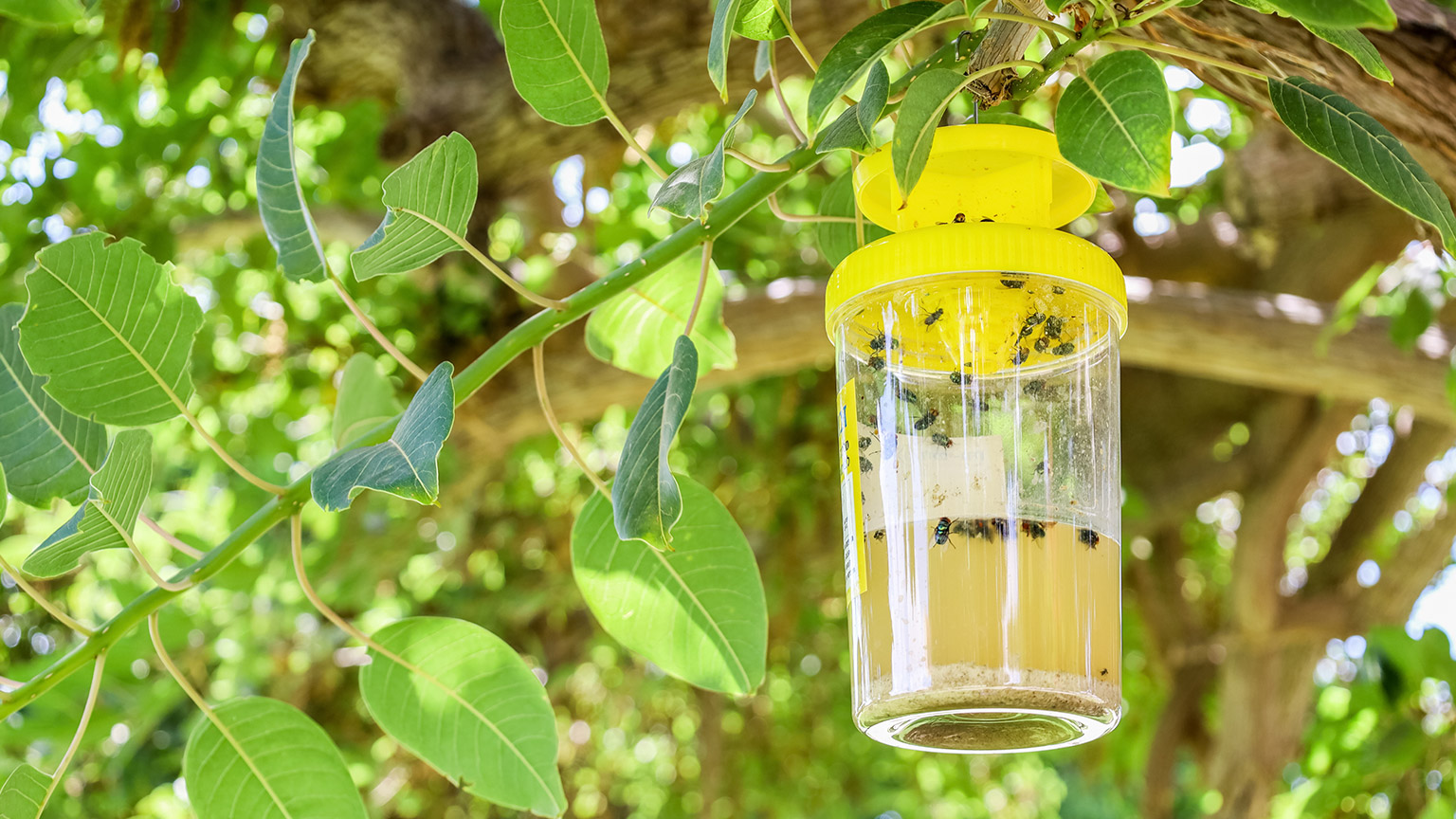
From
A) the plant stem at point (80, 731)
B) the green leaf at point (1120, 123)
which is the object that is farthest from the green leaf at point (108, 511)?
the green leaf at point (1120, 123)

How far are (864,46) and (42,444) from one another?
630 millimetres

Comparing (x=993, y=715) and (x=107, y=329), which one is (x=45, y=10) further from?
(x=993, y=715)

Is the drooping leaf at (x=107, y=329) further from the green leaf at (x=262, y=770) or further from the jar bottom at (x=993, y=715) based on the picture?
the jar bottom at (x=993, y=715)

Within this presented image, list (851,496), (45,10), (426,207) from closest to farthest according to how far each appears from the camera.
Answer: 1. (426,207)
2. (851,496)
3. (45,10)

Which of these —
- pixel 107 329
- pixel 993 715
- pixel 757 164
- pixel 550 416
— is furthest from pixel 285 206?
pixel 993 715

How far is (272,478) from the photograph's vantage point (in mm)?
3357

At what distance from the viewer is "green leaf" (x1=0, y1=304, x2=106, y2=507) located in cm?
85

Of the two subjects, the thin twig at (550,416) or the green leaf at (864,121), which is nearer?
the green leaf at (864,121)

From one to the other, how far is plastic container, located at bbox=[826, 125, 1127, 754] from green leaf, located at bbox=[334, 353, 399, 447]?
39 cm

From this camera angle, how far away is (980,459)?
74 centimetres

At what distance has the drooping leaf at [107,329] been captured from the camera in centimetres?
77

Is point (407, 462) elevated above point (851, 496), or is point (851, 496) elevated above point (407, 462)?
point (407, 462)

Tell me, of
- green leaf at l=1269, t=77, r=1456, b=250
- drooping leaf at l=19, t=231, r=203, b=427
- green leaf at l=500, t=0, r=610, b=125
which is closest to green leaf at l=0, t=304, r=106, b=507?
drooping leaf at l=19, t=231, r=203, b=427

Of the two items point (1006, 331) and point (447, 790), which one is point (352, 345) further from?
point (1006, 331)
